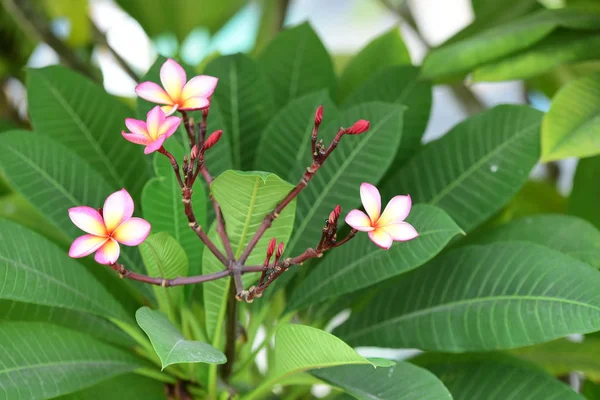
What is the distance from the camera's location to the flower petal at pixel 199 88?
43 cm

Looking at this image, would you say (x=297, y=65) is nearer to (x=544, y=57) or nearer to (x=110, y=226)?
(x=544, y=57)

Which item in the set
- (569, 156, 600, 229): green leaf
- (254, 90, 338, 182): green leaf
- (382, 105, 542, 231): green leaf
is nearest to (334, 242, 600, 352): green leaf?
(382, 105, 542, 231): green leaf

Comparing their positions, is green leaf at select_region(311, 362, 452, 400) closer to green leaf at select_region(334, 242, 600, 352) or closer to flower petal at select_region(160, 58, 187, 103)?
green leaf at select_region(334, 242, 600, 352)

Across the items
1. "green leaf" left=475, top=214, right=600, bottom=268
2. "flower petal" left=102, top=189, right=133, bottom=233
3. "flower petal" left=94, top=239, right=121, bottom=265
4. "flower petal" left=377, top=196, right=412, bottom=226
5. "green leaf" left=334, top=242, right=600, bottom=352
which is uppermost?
"flower petal" left=102, top=189, right=133, bottom=233

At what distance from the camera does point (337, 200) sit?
1.96 feet

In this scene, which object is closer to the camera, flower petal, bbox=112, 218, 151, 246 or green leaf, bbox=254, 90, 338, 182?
flower petal, bbox=112, 218, 151, 246

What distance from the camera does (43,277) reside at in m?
0.50

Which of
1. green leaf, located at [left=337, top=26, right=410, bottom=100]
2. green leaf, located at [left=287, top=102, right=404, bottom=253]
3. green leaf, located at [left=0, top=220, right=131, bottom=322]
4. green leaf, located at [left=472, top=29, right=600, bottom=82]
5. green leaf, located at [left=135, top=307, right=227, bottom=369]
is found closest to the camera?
green leaf, located at [left=135, top=307, right=227, bottom=369]

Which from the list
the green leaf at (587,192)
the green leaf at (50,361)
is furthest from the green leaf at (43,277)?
the green leaf at (587,192)

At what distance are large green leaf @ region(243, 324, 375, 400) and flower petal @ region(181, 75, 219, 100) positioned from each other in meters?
0.16

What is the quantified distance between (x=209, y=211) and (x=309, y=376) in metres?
0.18

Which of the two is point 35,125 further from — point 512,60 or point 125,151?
point 512,60

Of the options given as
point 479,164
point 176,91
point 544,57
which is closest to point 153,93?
point 176,91

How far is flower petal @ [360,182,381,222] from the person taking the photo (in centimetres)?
40
